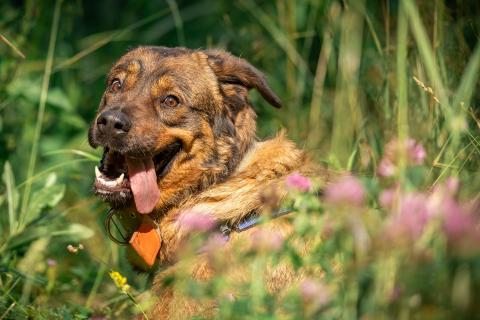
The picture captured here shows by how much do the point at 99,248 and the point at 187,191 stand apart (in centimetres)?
183

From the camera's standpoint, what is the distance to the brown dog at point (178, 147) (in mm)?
4824

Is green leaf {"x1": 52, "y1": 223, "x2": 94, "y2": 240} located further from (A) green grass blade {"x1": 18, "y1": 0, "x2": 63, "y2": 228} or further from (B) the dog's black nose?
(B) the dog's black nose

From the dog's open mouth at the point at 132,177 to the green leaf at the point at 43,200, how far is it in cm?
39

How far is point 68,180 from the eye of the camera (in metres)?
7.28

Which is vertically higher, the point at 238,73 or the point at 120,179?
the point at 238,73

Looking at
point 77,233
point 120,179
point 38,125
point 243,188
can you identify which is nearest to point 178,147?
point 120,179

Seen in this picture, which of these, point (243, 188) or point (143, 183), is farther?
point (143, 183)

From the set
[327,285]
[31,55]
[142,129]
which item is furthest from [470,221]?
[31,55]

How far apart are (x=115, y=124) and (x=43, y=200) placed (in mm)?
812

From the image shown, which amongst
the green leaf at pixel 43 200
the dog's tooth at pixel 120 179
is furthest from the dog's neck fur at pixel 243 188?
the green leaf at pixel 43 200

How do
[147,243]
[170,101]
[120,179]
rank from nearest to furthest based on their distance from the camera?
[147,243]
[120,179]
[170,101]

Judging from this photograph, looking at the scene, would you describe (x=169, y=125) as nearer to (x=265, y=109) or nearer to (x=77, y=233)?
(x=77, y=233)

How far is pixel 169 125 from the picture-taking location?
197 inches

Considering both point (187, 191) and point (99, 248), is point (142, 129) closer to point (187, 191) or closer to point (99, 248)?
point (187, 191)
